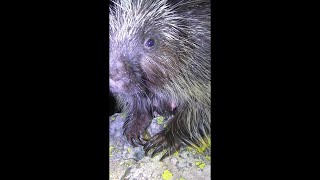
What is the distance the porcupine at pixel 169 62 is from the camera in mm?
1801

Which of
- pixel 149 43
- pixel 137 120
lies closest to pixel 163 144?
pixel 137 120

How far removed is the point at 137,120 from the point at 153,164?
1.20 ft

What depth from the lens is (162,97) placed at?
6.27 ft

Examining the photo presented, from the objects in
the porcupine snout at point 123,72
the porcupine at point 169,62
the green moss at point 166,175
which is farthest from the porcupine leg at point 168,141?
the porcupine snout at point 123,72

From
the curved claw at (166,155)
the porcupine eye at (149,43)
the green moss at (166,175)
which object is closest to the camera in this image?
the green moss at (166,175)

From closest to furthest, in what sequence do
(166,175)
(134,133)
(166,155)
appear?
1. (166,175)
2. (166,155)
3. (134,133)

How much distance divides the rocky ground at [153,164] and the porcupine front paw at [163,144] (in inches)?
1.2

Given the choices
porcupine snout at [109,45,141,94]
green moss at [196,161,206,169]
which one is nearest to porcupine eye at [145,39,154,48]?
porcupine snout at [109,45,141,94]

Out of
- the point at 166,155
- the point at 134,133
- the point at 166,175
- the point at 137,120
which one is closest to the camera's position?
the point at 166,175

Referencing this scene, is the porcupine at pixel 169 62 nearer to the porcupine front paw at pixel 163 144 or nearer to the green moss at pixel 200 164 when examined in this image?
the porcupine front paw at pixel 163 144

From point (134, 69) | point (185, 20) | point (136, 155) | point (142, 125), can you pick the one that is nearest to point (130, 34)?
point (134, 69)

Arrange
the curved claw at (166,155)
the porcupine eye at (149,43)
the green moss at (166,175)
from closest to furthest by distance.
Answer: the green moss at (166,175), the curved claw at (166,155), the porcupine eye at (149,43)

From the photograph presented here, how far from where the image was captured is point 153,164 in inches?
66.2

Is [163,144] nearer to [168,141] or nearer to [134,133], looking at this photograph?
[168,141]
